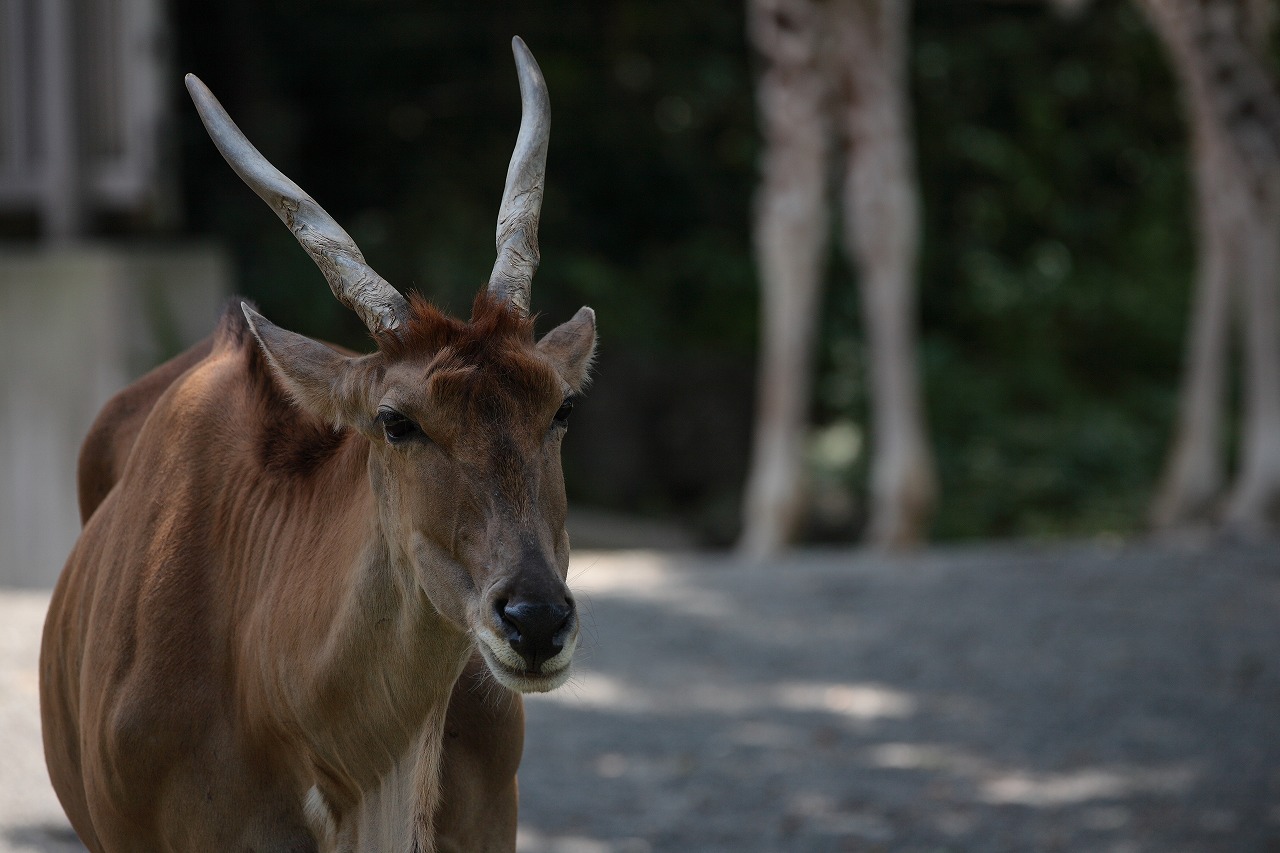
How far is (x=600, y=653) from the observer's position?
24.1 feet

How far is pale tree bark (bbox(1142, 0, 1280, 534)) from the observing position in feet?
26.9

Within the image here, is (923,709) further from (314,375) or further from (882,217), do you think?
(314,375)

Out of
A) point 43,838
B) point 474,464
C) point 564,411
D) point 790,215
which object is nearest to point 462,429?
point 474,464

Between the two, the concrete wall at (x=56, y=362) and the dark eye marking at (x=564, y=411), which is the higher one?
the dark eye marking at (x=564, y=411)

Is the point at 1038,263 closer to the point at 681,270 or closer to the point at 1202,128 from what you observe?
the point at 681,270

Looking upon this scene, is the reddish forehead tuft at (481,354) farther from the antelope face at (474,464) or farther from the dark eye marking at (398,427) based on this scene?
the dark eye marking at (398,427)

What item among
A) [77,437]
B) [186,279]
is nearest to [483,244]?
[186,279]

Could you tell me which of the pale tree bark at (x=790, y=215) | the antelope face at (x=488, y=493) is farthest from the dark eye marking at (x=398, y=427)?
the pale tree bark at (x=790, y=215)

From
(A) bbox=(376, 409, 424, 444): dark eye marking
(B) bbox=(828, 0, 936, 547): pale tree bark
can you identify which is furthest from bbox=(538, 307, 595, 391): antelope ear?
(B) bbox=(828, 0, 936, 547): pale tree bark

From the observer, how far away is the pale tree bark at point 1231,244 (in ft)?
26.9

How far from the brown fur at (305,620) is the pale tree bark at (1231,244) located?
6.21 meters

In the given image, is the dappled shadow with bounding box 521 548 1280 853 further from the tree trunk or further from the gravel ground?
the tree trunk

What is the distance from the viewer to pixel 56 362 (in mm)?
10562

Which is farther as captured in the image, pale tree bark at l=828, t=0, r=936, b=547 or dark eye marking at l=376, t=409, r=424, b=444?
pale tree bark at l=828, t=0, r=936, b=547
